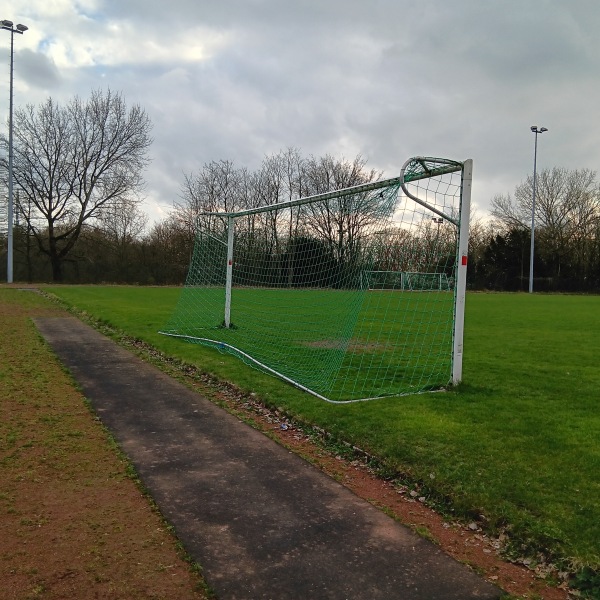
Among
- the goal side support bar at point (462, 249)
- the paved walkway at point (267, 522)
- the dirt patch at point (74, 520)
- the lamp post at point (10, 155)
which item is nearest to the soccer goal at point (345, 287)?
the goal side support bar at point (462, 249)

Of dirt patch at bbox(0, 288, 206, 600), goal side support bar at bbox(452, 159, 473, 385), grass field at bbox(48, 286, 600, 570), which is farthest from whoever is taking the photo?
goal side support bar at bbox(452, 159, 473, 385)

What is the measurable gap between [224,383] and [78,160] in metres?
36.1

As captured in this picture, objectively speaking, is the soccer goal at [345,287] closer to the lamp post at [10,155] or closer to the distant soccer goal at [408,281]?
the distant soccer goal at [408,281]

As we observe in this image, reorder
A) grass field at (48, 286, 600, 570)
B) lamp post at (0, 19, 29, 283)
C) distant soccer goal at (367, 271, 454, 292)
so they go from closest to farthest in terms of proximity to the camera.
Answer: grass field at (48, 286, 600, 570)
distant soccer goal at (367, 271, 454, 292)
lamp post at (0, 19, 29, 283)

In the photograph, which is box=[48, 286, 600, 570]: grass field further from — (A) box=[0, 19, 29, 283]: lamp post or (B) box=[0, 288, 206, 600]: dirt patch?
(A) box=[0, 19, 29, 283]: lamp post

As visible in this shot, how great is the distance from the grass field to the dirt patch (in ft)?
6.51

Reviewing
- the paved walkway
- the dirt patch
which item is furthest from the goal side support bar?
the dirt patch

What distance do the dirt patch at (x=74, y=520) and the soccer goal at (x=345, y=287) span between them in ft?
9.82

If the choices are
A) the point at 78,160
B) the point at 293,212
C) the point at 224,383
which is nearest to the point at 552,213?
the point at 78,160

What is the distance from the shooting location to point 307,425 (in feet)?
18.2

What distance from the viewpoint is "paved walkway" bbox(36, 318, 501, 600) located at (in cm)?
273

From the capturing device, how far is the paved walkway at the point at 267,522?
107 inches

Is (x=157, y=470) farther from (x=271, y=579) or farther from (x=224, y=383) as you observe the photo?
(x=224, y=383)

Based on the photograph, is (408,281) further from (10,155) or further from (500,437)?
Result: (10,155)
